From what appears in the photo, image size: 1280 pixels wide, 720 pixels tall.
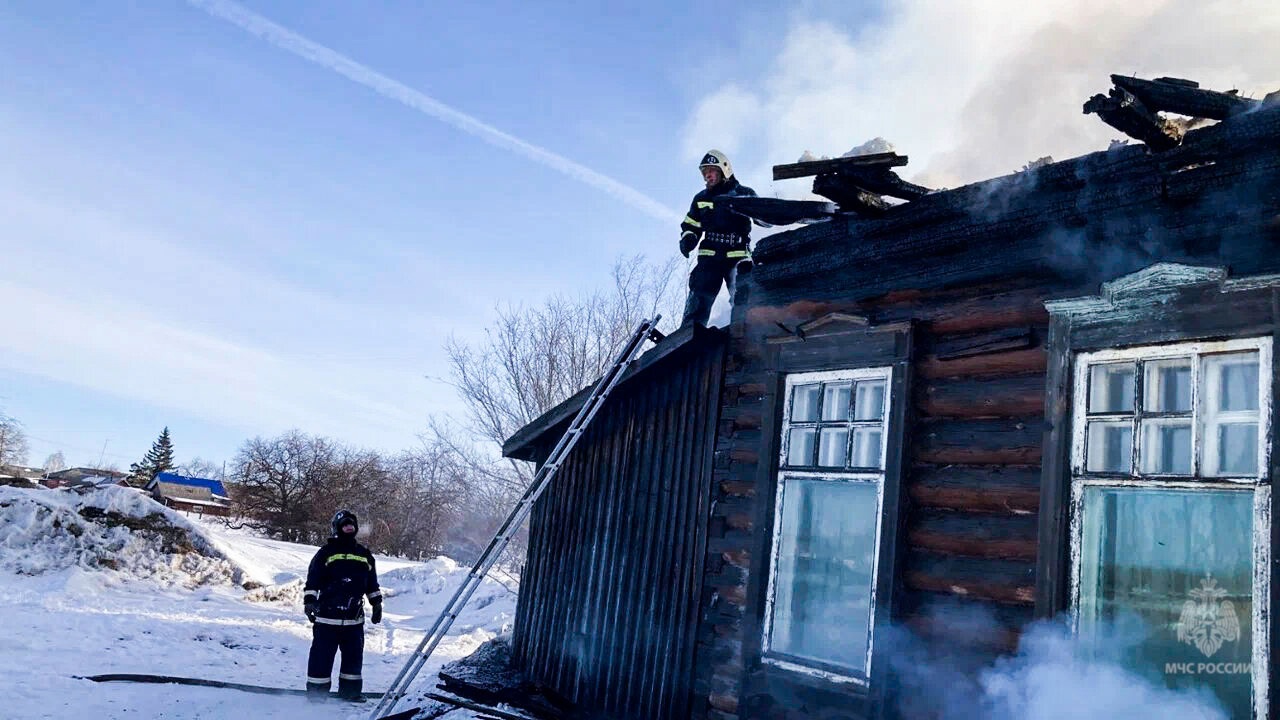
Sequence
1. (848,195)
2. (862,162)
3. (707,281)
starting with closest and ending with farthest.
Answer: (862,162) → (848,195) → (707,281)

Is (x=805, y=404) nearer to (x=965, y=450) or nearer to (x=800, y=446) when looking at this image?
(x=800, y=446)

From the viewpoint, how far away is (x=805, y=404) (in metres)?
6.50

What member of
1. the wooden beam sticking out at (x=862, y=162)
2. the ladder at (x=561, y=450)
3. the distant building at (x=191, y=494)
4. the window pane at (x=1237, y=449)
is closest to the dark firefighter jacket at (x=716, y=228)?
the ladder at (x=561, y=450)

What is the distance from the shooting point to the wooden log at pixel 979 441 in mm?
5125

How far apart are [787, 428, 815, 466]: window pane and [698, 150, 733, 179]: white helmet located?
333 cm

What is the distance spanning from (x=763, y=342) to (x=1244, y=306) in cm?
327

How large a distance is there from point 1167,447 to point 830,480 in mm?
2173

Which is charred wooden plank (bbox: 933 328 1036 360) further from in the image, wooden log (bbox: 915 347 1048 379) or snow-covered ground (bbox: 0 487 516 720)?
snow-covered ground (bbox: 0 487 516 720)

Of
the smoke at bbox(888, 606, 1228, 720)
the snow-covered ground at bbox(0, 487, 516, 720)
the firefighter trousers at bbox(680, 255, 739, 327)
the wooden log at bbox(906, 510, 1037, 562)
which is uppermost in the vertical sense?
the firefighter trousers at bbox(680, 255, 739, 327)

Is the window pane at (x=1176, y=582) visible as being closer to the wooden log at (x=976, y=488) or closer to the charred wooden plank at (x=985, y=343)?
the wooden log at (x=976, y=488)

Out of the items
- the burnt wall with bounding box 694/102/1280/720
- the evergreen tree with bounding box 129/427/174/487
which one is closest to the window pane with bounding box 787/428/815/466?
the burnt wall with bounding box 694/102/1280/720

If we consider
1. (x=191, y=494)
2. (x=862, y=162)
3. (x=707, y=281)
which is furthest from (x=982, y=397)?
(x=191, y=494)

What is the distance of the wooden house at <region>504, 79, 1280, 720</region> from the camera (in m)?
4.43

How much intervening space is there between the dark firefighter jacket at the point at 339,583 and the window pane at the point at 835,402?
5163 mm
